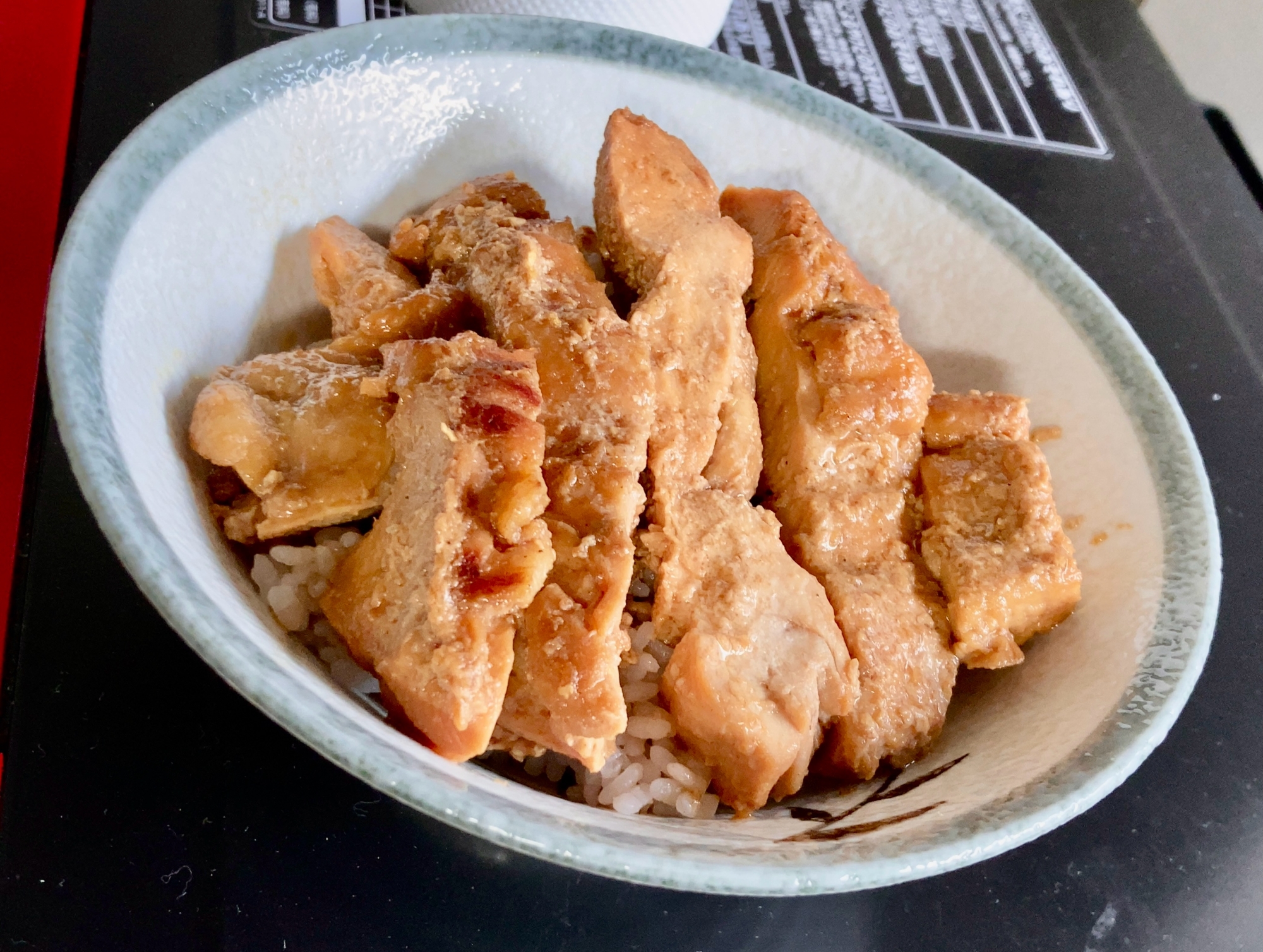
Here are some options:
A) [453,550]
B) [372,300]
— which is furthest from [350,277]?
[453,550]

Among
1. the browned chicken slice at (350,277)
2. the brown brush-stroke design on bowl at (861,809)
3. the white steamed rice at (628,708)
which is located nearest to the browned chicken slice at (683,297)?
the white steamed rice at (628,708)

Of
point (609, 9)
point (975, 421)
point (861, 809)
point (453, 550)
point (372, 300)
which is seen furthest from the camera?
point (609, 9)

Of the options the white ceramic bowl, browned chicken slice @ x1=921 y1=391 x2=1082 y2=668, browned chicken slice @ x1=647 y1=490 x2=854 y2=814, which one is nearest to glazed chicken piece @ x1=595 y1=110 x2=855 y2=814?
browned chicken slice @ x1=647 y1=490 x2=854 y2=814

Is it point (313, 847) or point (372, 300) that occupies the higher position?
point (372, 300)

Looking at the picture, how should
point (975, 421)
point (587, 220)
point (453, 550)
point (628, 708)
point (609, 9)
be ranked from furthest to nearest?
point (609, 9), point (587, 220), point (975, 421), point (628, 708), point (453, 550)

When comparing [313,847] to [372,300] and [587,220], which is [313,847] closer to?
[372,300]

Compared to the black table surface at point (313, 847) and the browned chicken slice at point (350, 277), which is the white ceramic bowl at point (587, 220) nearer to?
the browned chicken slice at point (350, 277)
